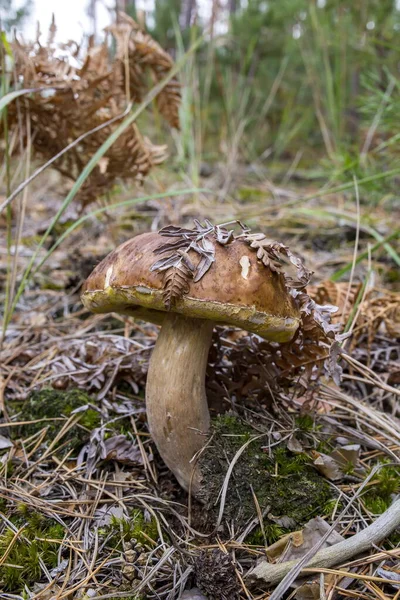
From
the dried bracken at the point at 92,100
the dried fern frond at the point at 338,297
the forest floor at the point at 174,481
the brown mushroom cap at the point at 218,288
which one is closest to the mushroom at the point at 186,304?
the brown mushroom cap at the point at 218,288

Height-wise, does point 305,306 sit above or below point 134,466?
above

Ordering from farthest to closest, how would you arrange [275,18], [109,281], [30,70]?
[275,18] → [30,70] → [109,281]

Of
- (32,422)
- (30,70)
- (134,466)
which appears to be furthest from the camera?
(30,70)

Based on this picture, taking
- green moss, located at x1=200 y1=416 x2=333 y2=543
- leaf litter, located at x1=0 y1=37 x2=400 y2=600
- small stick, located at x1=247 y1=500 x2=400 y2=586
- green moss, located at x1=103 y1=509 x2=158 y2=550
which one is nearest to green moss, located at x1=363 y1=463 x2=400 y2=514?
leaf litter, located at x1=0 y1=37 x2=400 y2=600

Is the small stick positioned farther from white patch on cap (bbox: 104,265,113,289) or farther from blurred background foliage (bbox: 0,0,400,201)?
blurred background foliage (bbox: 0,0,400,201)

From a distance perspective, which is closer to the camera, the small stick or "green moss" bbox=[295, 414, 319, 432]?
the small stick

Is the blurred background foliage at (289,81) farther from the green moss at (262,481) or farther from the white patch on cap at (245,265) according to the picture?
the green moss at (262,481)

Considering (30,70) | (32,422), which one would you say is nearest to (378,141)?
(30,70)

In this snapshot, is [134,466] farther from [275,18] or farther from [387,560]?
[275,18]

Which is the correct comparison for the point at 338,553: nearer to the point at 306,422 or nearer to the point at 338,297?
the point at 306,422
